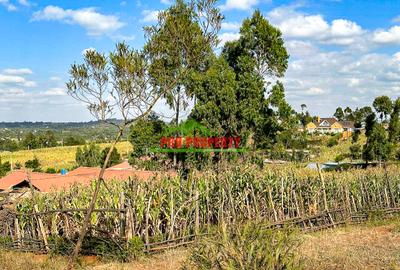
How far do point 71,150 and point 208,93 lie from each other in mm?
49130

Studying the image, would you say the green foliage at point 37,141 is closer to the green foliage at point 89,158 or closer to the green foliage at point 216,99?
the green foliage at point 89,158

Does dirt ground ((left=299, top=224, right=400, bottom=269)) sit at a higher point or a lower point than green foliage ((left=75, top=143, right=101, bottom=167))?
lower

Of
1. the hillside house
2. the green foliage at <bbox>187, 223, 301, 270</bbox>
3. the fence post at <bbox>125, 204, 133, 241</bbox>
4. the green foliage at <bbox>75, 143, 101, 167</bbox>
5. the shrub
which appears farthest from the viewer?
the hillside house

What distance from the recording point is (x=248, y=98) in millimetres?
21328

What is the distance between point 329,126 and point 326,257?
84.9 meters

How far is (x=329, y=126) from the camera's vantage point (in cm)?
8838

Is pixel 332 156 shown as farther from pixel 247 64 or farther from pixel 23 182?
pixel 23 182

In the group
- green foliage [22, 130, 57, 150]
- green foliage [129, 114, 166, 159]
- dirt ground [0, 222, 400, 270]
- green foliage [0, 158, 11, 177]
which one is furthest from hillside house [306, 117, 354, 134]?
dirt ground [0, 222, 400, 270]

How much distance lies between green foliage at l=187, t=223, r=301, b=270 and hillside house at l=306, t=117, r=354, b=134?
76992mm

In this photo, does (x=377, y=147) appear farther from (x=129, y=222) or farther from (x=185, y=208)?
(x=129, y=222)

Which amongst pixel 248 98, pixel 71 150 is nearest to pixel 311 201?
pixel 248 98

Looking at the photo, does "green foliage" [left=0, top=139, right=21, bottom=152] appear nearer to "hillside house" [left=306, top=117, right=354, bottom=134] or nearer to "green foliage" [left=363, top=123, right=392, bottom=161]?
"hillside house" [left=306, top=117, right=354, bottom=134]

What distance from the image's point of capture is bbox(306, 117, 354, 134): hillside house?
83.1 meters

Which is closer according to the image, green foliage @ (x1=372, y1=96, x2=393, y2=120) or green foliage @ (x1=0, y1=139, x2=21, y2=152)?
green foliage @ (x1=372, y1=96, x2=393, y2=120)
